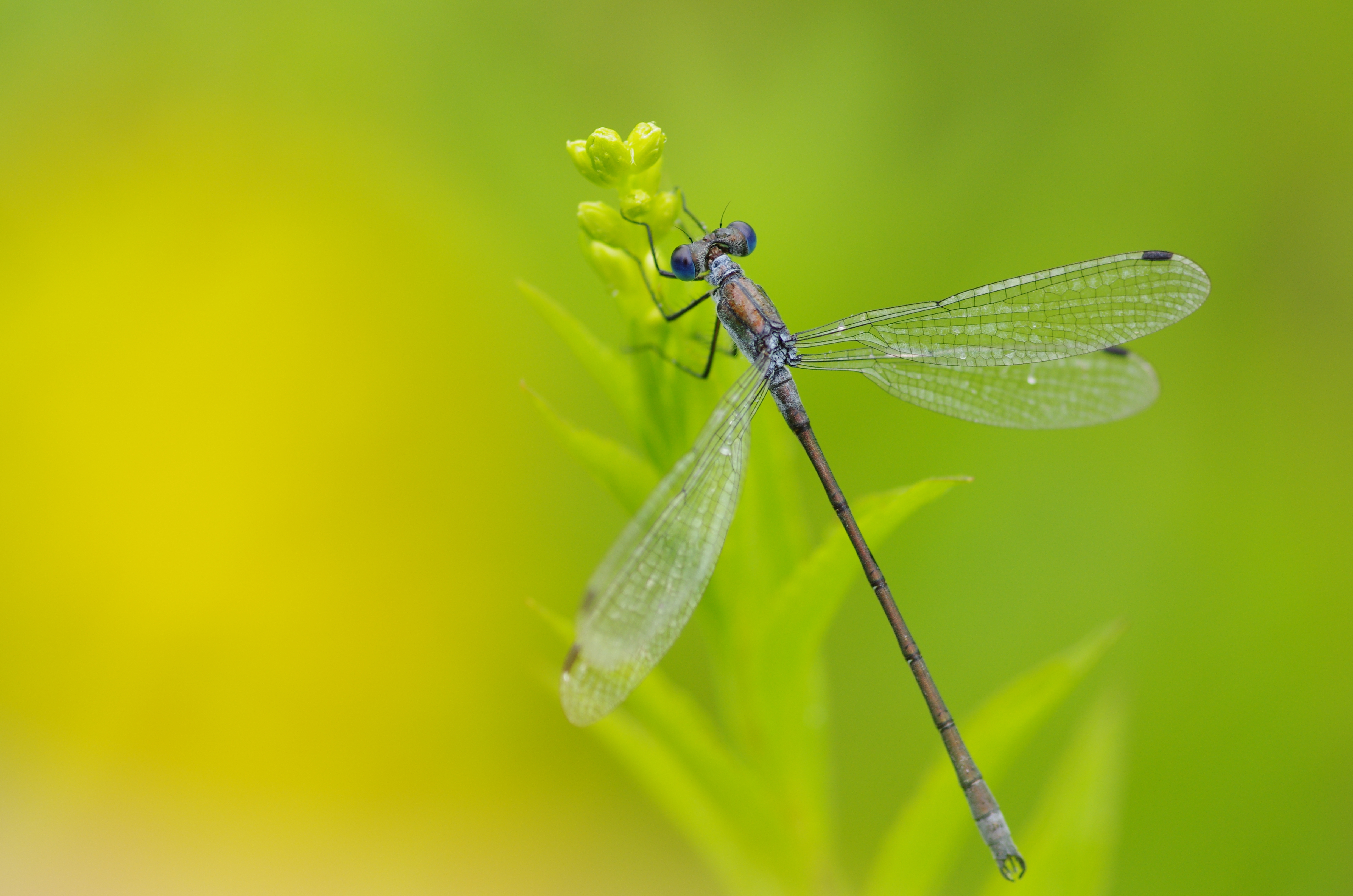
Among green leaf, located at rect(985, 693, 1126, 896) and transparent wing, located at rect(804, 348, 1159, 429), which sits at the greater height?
transparent wing, located at rect(804, 348, 1159, 429)

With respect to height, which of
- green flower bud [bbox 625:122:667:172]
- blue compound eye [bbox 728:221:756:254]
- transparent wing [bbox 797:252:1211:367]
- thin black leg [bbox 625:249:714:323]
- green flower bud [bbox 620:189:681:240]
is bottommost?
transparent wing [bbox 797:252:1211:367]

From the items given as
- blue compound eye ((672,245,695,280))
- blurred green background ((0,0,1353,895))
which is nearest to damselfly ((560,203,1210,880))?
blue compound eye ((672,245,695,280))

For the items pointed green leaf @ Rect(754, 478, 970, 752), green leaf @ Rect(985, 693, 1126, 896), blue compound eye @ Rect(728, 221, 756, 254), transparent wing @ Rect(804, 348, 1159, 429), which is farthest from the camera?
blue compound eye @ Rect(728, 221, 756, 254)

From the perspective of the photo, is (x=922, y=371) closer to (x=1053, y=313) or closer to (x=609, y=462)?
(x=1053, y=313)

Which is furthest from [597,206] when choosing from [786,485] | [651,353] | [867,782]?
[867,782]

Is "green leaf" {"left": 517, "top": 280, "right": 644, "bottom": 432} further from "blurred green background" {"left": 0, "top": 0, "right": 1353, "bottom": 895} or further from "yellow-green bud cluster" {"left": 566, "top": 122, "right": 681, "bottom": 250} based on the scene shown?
"blurred green background" {"left": 0, "top": 0, "right": 1353, "bottom": 895}

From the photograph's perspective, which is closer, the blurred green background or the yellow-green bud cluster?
the yellow-green bud cluster

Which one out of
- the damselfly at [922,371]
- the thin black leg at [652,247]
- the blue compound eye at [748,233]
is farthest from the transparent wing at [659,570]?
the blue compound eye at [748,233]

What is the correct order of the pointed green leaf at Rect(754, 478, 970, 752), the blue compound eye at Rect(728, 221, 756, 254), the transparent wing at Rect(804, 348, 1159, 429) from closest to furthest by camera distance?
the pointed green leaf at Rect(754, 478, 970, 752), the transparent wing at Rect(804, 348, 1159, 429), the blue compound eye at Rect(728, 221, 756, 254)
